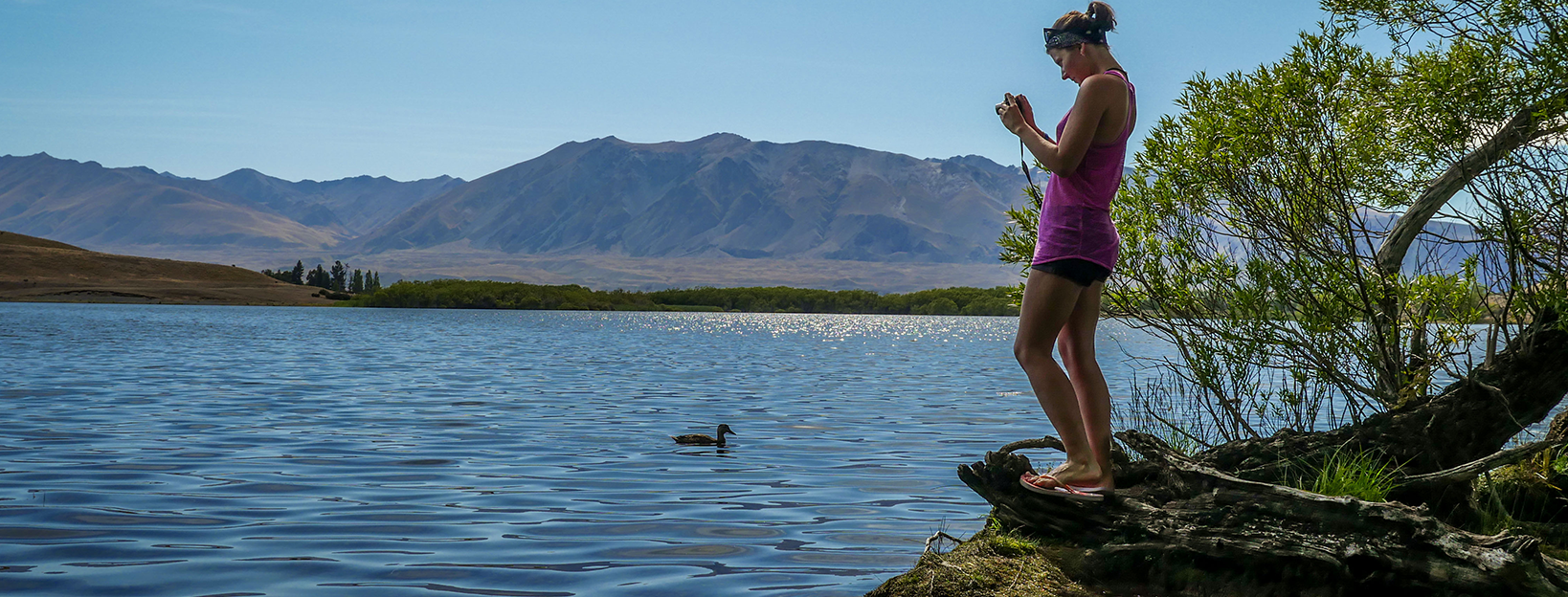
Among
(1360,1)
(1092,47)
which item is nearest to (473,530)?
(1092,47)

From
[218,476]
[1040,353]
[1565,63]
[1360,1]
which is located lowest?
[218,476]

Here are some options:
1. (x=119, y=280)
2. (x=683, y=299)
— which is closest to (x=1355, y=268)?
(x=683, y=299)

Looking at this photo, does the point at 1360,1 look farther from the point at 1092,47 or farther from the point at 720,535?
the point at 720,535

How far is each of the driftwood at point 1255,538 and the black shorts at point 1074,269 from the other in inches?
57.7

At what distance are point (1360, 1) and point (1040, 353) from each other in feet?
17.7

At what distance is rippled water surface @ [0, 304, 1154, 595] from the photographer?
25.7ft

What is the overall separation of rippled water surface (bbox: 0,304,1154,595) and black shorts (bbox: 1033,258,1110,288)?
2964 mm

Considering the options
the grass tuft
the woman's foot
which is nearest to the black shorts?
the woman's foot

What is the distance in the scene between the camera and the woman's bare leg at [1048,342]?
575 cm

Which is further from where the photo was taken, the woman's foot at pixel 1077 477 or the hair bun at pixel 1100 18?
the woman's foot at pixel 1077 477

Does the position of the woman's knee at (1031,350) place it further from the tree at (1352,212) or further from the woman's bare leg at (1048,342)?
the tree at (1352,212)

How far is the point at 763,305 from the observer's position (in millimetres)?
179875

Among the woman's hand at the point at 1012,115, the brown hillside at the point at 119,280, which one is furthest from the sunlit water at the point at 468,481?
the brown hillside at the point at 119,280

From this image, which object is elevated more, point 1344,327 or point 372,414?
point 1344,327
